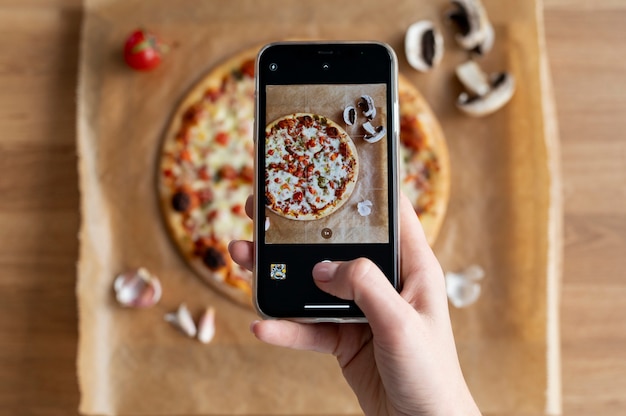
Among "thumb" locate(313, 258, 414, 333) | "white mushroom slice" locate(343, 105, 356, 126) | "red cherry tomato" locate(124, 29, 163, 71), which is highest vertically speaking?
"red cherry tomato" locate(124, 29, 163, 71)

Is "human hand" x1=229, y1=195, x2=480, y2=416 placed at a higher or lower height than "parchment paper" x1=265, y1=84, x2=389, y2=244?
lower

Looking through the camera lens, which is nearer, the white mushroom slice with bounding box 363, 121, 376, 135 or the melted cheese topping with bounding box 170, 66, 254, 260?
the white mushroom slice with bounding box 363, 121, 376, 135

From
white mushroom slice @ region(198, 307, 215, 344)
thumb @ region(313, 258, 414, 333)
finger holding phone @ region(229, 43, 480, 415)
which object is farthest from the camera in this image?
white mushroom slice @ region(198, 307, 215, 344)

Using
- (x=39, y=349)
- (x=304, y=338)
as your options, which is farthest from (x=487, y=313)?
(x=39, y=349)

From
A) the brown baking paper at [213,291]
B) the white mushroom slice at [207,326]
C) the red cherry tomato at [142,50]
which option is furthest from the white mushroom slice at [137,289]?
the red cherry tomato at [142,50]

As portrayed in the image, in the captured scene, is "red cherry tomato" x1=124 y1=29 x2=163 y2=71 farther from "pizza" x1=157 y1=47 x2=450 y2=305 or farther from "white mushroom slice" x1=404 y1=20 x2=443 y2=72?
"white mushroom slice" x1=404 y1=20 x2=443 y2=72

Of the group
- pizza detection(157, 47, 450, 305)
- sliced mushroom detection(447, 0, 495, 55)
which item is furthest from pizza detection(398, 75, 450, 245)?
sliced mushroom detection(447, 0, 495, 55)

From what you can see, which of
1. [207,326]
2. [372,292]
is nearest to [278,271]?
[372,292]

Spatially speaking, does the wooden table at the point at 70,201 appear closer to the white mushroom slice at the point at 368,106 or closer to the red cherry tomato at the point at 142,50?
the red cherry tomato at the point at 142,50
